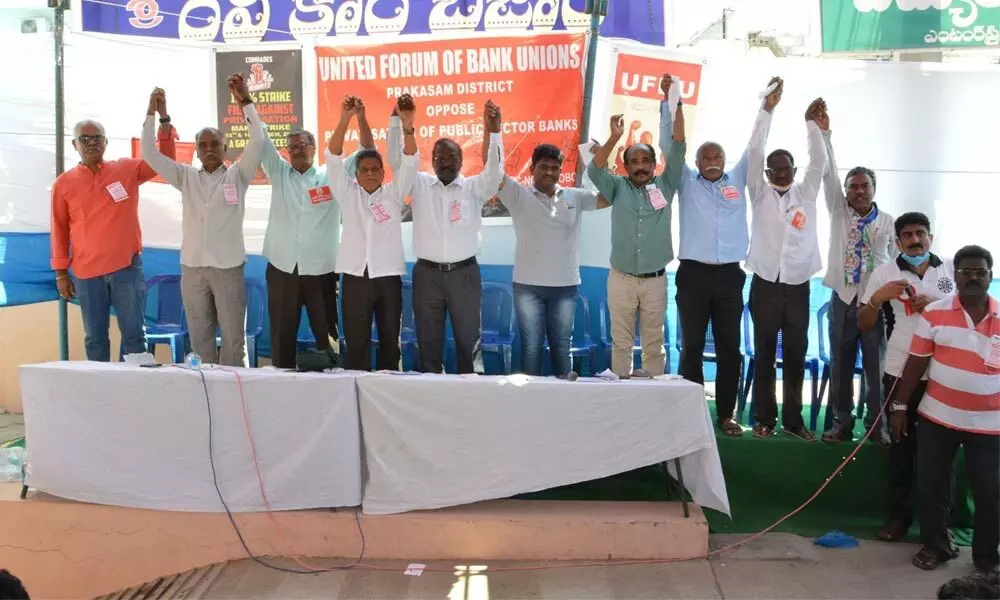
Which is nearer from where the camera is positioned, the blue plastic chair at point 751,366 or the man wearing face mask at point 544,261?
the man wearing face mask at point 544,261

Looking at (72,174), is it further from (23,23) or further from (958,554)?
(958,554)

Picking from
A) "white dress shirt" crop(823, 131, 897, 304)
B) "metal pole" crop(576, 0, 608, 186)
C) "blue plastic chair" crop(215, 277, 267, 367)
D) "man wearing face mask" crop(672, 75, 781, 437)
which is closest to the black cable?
"blue plastic chair" crop(215, 277, 267, 367)

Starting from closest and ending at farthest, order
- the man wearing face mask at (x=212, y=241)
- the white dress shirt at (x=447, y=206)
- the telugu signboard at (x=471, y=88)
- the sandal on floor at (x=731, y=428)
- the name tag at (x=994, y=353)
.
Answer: the name tag at (x=994, y=353) → the sandal on floor at (x=731, y=428) → the white dress shirt at (x=447, y=206) → the man wearing face mask at (x=212, y=241) → the telugu signboard at (x=471, y=88)

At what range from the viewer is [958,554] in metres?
3.41

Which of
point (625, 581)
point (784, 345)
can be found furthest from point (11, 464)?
point (784, 345)

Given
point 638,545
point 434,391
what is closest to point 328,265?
point 434,391

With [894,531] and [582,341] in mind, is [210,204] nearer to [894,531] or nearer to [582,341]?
[582,341]

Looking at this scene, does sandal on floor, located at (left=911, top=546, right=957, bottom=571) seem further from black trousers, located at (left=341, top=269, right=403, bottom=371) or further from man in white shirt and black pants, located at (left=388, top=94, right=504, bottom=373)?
black trousers, located at (left=341, top=269, right=403, bottom=371)

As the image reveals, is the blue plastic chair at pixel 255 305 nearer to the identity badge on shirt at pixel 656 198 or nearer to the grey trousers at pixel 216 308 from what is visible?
the grey trousers at pixel 216 308

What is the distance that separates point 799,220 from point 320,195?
264cm

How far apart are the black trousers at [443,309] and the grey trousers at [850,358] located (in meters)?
1.95

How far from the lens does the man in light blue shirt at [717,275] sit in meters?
4.01

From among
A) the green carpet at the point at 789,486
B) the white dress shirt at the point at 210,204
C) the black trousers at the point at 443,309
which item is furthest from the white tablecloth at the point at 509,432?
the white dress shirt at the point at 210,204

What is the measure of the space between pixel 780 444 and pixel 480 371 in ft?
5.59
